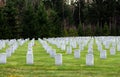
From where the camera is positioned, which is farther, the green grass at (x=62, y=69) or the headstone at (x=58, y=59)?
the headstone at (x=58, y=59)

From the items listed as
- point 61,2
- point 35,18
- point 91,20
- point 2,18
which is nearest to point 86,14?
point 91,20

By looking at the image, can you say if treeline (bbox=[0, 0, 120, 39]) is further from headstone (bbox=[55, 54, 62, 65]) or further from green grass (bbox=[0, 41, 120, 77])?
headstone (bbox=[55, 54, 62, 65])

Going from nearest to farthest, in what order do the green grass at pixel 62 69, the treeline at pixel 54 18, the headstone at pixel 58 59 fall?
1. the green grass at pixel 62 69
2. the headstone at pixel 58 59
3. the treeline at pixel 54 18

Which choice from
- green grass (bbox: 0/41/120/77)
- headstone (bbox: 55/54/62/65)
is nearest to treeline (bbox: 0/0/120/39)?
green grass (bbox: 0/41/120/77)

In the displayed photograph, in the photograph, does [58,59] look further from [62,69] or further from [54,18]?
[54,18]

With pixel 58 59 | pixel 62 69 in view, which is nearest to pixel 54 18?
pixel 58 59

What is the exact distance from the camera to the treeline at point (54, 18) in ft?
180

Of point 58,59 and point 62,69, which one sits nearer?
point 62,69

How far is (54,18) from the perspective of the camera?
2692 inches

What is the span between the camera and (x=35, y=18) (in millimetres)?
59438

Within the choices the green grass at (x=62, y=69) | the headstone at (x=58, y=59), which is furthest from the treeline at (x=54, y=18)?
the headstone at (x=58, y=59)

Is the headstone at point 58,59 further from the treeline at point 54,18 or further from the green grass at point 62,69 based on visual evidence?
the treeline at point 54,18

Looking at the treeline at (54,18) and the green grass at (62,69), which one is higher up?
the green grass at (62,69)

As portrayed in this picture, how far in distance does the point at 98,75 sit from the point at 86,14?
72.1 metres
